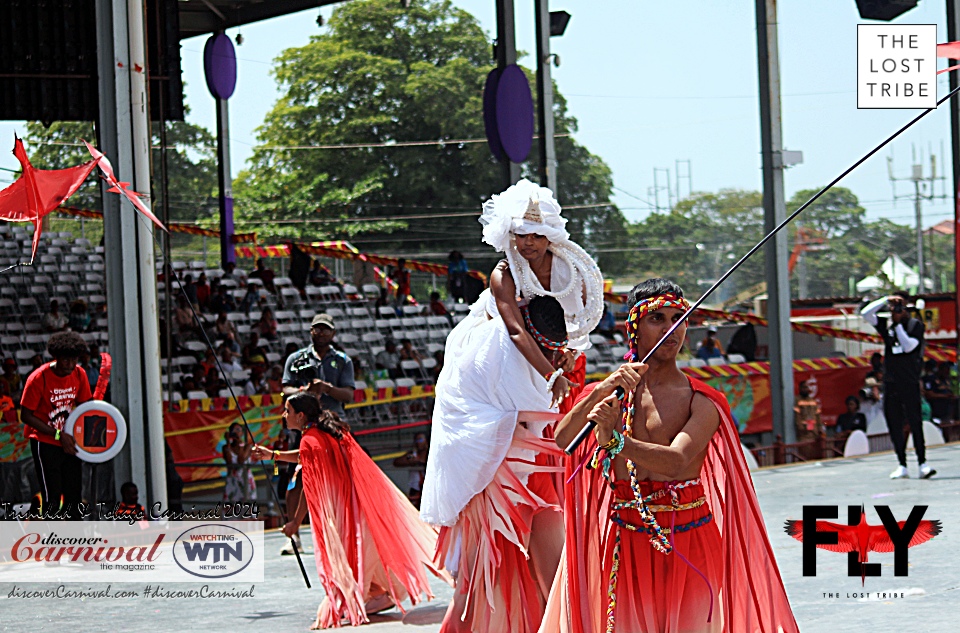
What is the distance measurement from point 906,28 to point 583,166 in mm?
52402

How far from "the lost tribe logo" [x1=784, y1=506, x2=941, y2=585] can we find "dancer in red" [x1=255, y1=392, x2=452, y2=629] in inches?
70.8

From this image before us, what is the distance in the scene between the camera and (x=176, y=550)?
7.55 m

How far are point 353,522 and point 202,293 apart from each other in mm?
14240

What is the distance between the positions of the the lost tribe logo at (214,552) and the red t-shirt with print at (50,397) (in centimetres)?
134

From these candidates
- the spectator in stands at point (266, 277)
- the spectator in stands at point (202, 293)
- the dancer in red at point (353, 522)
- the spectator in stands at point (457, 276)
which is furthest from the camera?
the spectator in stands at point (457, 276)

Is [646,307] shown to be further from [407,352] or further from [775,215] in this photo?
[407,352]

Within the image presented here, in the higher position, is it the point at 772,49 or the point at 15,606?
the point at 772,49

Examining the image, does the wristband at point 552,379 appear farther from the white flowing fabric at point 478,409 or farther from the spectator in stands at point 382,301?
the spectator in stands at point 382,301

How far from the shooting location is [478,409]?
495 centimetres

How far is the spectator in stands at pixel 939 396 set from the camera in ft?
55.4

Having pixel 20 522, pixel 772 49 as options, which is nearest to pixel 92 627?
pixel 20 522

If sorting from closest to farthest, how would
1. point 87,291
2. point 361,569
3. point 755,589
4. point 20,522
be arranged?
1. point 755,589
2. point 361,569
3. point 20,522
4. point 87,291

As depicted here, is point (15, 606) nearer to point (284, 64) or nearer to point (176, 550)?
point (176, 550)

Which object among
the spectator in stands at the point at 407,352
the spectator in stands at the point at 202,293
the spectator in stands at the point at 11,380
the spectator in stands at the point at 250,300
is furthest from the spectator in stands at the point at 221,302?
the spectator in stands at the point at 11,380
